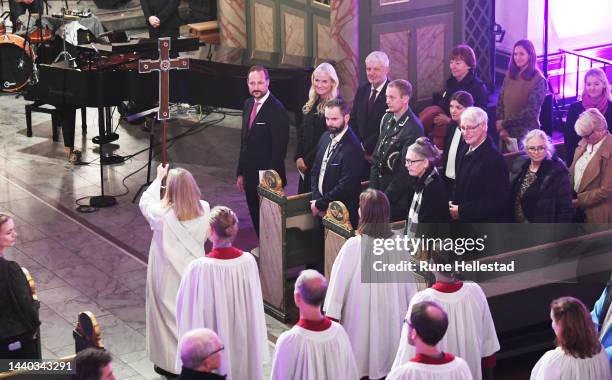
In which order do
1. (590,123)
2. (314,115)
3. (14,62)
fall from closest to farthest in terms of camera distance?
(590,123) < (314,115) < (14,62)

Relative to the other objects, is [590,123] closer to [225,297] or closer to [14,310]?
[225,297]

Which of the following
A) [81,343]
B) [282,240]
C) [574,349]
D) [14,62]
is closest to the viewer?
[574,349]

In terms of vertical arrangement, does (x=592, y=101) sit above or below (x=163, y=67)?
below

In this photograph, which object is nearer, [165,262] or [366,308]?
[366,308]

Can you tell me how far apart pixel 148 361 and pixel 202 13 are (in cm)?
961

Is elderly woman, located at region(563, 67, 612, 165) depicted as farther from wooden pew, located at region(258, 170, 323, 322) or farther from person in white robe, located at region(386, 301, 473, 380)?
person in white robe, located at region(386, 301, 473, 380)

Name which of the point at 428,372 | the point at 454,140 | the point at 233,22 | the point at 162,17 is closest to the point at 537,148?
the point at 454,140

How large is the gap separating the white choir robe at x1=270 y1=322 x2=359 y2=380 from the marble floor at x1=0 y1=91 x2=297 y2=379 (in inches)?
80.9

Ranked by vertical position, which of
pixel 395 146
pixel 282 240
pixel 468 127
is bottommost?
pixel 282 240

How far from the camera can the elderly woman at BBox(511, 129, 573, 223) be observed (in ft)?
26.1

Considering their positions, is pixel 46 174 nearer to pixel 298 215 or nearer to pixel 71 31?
pixel 71 31

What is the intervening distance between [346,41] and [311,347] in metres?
6.89

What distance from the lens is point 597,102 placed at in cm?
941

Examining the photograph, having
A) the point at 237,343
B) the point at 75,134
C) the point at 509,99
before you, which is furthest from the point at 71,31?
the point at 237,343
